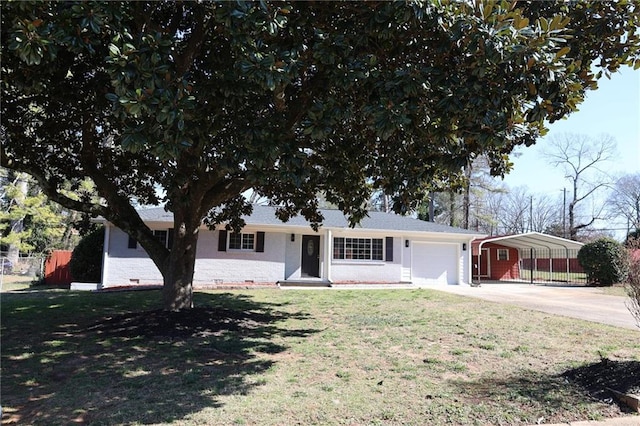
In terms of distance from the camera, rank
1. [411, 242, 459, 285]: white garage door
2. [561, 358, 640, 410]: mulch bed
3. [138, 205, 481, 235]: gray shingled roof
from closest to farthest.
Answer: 1. [561, 358, 640, 410]: mulch bed
2. [138, 205, 481, 235]: gray shingled roof
3. [411, 242, 459, 285]: white garage door

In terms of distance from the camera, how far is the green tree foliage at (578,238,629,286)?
20172 millimetres

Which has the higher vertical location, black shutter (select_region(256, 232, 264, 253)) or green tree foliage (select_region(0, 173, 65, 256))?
green tree foliage (select_region(0, 173, 65, 256))

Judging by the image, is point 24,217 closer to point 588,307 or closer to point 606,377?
point 588,307

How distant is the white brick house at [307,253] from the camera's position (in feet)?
55.4

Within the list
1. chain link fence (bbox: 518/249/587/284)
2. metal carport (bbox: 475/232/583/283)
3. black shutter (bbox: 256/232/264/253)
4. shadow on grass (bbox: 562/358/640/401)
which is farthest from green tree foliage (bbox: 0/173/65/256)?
chain link fence (bbox: 518/249/587/284)

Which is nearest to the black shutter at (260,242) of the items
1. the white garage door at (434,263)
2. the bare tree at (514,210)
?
the white garage door at (434,263)

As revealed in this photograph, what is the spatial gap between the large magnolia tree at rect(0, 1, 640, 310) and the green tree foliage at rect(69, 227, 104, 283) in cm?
1067

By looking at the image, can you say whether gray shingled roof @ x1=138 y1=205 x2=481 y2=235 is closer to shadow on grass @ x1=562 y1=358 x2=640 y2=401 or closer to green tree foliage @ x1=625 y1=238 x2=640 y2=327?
green tree foliage @ x1=625 y1=238 x2=640 y2=327

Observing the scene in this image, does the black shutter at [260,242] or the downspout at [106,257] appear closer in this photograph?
the downspout at [106,257]

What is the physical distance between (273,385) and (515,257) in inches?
1008

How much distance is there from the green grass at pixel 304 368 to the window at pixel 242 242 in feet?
23.9

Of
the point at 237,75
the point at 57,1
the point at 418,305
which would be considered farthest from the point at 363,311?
the point at 57,1

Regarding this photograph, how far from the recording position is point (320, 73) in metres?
6.17

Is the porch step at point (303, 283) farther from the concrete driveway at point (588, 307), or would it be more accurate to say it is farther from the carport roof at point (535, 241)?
the carport roof at point (535, 241)
